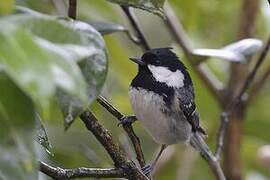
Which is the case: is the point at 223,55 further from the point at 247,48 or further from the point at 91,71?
the point at 91,71

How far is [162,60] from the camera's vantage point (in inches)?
60.9

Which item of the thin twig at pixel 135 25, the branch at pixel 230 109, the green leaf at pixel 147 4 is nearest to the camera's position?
the green leaf at pixel 147 4

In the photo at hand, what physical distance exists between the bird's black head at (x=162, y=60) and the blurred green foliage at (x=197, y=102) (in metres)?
0.11

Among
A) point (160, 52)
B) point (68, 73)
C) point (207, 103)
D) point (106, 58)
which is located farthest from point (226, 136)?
point (68, 73)

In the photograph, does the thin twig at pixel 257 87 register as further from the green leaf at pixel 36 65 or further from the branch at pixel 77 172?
the green leaf at pixel 36 65

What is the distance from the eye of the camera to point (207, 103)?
1917 mm

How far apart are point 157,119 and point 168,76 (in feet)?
0.34

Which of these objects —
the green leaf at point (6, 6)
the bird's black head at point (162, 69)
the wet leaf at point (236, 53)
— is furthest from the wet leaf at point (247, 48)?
the green leaf at point (6, 6)

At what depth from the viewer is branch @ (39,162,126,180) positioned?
787 mm

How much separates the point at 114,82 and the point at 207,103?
53 centimetres

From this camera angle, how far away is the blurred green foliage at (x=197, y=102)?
5.10 ft

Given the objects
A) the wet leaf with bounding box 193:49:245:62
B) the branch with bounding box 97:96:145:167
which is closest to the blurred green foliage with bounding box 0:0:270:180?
the wet leaf with bounding box 193:49:245:62

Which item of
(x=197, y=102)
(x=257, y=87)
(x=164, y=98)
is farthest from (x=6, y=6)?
(x=197, y=102)

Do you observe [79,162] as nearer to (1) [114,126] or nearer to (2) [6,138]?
(1) [114,126]
